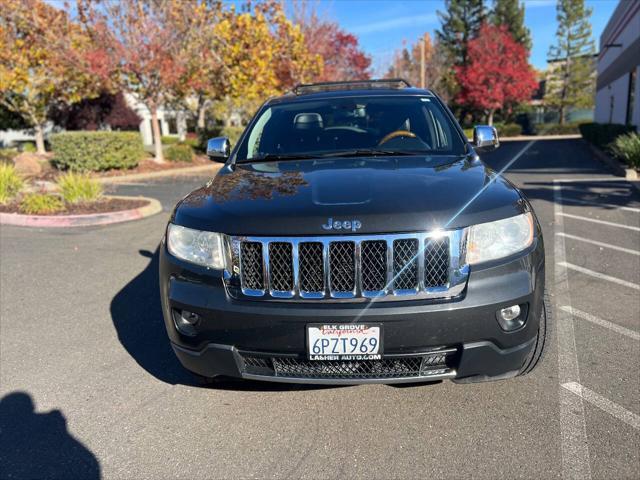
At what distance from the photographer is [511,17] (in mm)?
49188

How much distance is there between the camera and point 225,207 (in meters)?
2.78

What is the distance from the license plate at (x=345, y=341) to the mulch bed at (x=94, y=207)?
7260mm

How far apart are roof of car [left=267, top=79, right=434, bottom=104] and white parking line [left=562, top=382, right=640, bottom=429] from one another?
2.51 m

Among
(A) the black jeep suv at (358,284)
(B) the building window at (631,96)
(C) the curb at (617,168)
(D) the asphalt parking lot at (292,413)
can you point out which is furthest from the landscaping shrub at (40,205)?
(B) the building window at (631,96)

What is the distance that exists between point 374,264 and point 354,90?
255cm

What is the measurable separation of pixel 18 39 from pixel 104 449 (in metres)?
20.4

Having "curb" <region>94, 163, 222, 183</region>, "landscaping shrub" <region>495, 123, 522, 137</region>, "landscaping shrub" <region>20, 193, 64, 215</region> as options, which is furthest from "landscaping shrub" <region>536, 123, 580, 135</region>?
"landscaping shrub" <region>20, 193, 64, 215</region>

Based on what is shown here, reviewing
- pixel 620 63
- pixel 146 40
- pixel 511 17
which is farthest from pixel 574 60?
pixel 146 40

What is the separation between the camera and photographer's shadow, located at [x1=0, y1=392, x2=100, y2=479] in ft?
8.29

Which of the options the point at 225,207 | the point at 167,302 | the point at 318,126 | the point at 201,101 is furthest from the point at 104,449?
the point at 201,101

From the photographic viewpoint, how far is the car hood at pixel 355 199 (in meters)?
2.52

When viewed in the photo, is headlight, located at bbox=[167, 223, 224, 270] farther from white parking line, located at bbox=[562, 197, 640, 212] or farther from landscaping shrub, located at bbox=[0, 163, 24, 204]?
landscaping shrub, located at bbox=[0, 163, 24, 204]

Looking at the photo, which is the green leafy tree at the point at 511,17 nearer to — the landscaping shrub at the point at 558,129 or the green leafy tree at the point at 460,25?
the green leafy tree at the point at 460,25

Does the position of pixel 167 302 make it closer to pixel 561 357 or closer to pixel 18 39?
pixel 561 357
